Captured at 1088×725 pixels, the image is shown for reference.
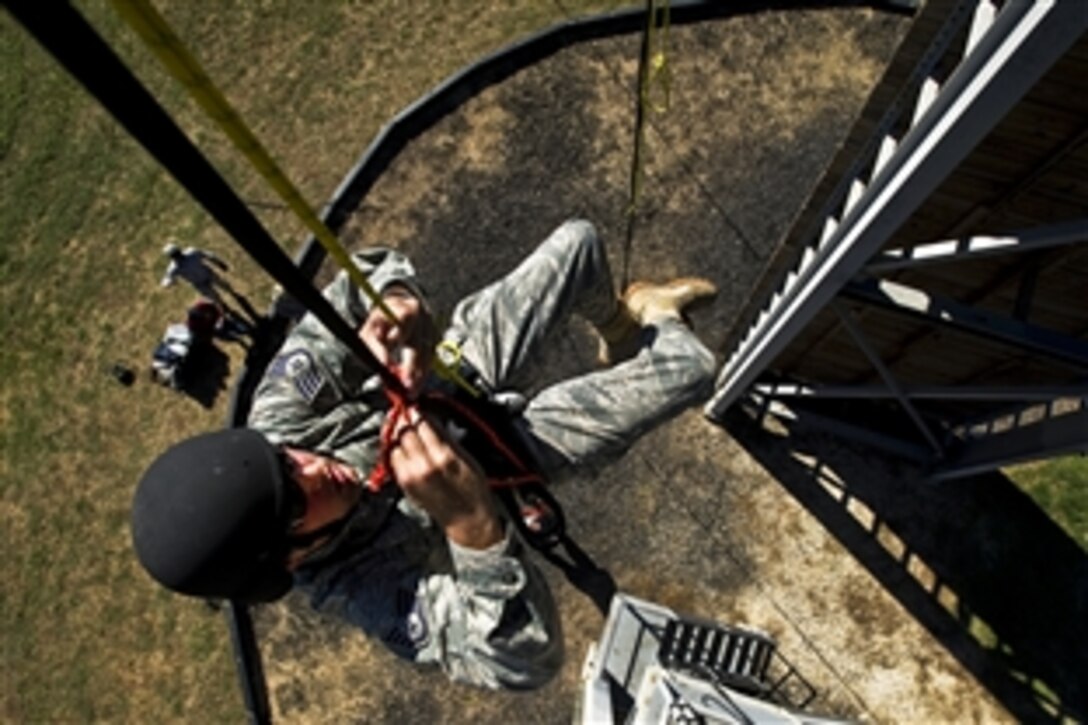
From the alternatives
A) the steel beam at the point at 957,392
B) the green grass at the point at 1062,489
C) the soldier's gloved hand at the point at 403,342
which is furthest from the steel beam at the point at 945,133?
the green grass at the point at 1062,489

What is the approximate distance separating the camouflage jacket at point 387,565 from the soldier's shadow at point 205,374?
4.52 m

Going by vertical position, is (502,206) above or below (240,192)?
below

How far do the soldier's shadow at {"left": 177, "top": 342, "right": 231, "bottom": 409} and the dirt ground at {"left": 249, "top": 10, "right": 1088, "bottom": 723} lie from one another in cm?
182

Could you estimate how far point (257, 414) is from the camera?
5.45 m

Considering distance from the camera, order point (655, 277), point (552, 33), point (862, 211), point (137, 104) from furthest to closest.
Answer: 1. point (552, 33)
2. point (655, 277)
3. point (862, 211)
4. point (137, 104)

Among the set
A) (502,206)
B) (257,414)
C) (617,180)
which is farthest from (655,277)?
(257,414)

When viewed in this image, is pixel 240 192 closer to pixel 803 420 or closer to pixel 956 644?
pixel 803 420

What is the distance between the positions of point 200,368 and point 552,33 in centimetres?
516

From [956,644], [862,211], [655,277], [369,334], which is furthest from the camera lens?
[655,277]

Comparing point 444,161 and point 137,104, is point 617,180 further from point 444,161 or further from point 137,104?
point 137,104

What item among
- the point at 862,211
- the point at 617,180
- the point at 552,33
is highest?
the point at 552,33

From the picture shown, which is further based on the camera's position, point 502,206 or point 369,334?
point 502,206

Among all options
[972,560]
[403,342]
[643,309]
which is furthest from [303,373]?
[972,560]

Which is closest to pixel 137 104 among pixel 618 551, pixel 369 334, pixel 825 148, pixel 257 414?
pixel 369 334
